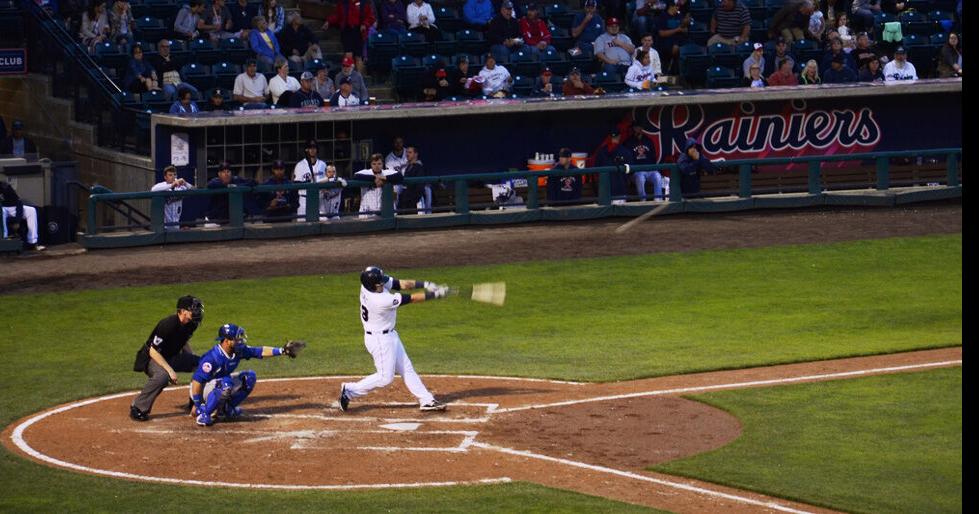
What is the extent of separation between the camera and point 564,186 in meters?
26.1

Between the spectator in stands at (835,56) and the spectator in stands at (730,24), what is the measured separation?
1.89m

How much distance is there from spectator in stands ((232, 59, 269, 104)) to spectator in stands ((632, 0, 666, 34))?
907cm

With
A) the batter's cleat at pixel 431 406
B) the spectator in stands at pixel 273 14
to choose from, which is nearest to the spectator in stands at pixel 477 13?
the spectator in stands at pixel 273 14

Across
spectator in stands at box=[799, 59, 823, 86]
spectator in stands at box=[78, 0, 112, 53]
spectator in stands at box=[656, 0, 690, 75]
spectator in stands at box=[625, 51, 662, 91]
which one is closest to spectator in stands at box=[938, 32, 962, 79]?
spectator in stands at box=[799, 59, 823, 86]

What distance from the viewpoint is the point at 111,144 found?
84.6 feet

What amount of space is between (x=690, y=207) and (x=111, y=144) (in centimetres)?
1104

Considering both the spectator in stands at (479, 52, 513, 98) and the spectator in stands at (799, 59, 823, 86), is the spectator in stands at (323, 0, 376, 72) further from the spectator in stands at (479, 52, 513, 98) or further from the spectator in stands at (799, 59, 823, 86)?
the spectator in stands at (799, 59, 823, 86)

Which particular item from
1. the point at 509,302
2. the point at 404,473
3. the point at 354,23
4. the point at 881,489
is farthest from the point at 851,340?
the point at 354,23

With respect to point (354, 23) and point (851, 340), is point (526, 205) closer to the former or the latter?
point (354, 23)

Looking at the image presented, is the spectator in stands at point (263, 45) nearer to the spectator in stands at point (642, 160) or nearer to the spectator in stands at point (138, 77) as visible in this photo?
the spectator in stands at point (138, 77)

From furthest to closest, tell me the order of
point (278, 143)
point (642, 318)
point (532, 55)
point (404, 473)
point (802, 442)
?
point (532, 55) < point (278, 143) < point (642, 318) < point (802, 442) < point (404, 473)

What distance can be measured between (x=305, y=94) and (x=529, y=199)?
4594mm

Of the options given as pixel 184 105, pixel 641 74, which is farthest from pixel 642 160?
pixel 184 105

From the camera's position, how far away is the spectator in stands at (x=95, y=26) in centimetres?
2639
